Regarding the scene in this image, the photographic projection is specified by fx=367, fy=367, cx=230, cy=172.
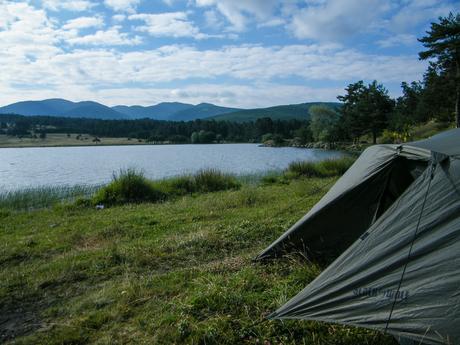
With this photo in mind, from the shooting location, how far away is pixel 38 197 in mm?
15047

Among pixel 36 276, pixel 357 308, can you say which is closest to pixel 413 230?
pixel 357 308

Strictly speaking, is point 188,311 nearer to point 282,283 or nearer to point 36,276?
point 282,283

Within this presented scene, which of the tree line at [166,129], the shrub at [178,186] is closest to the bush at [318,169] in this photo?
the shrub at [178,186]

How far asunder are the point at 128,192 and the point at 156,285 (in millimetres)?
9483

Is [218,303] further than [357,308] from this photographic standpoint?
Yes

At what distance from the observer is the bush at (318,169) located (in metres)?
19.1

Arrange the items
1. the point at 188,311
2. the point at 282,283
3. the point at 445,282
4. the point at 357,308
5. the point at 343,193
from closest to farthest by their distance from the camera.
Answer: the point at 445,282, the point at 357,308, the point at 188,311, the point at 282,283, the point at 343,193

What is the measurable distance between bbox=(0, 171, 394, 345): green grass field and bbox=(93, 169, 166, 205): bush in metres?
4.37

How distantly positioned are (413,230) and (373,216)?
179 centimetres

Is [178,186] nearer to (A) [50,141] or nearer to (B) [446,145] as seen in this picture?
(B) [446,145]

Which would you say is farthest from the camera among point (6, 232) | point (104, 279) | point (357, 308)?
point (6, 232)

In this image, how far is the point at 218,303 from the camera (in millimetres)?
4035

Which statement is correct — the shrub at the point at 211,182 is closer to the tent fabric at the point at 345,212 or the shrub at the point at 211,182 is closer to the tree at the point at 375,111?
the tent fabric at the point at 345,212

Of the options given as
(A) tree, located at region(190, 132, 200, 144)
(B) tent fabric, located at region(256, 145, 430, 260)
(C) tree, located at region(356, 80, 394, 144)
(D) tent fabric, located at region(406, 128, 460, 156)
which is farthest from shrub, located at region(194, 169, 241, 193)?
(A) tree, located at region(190, 132, 200, 144)
